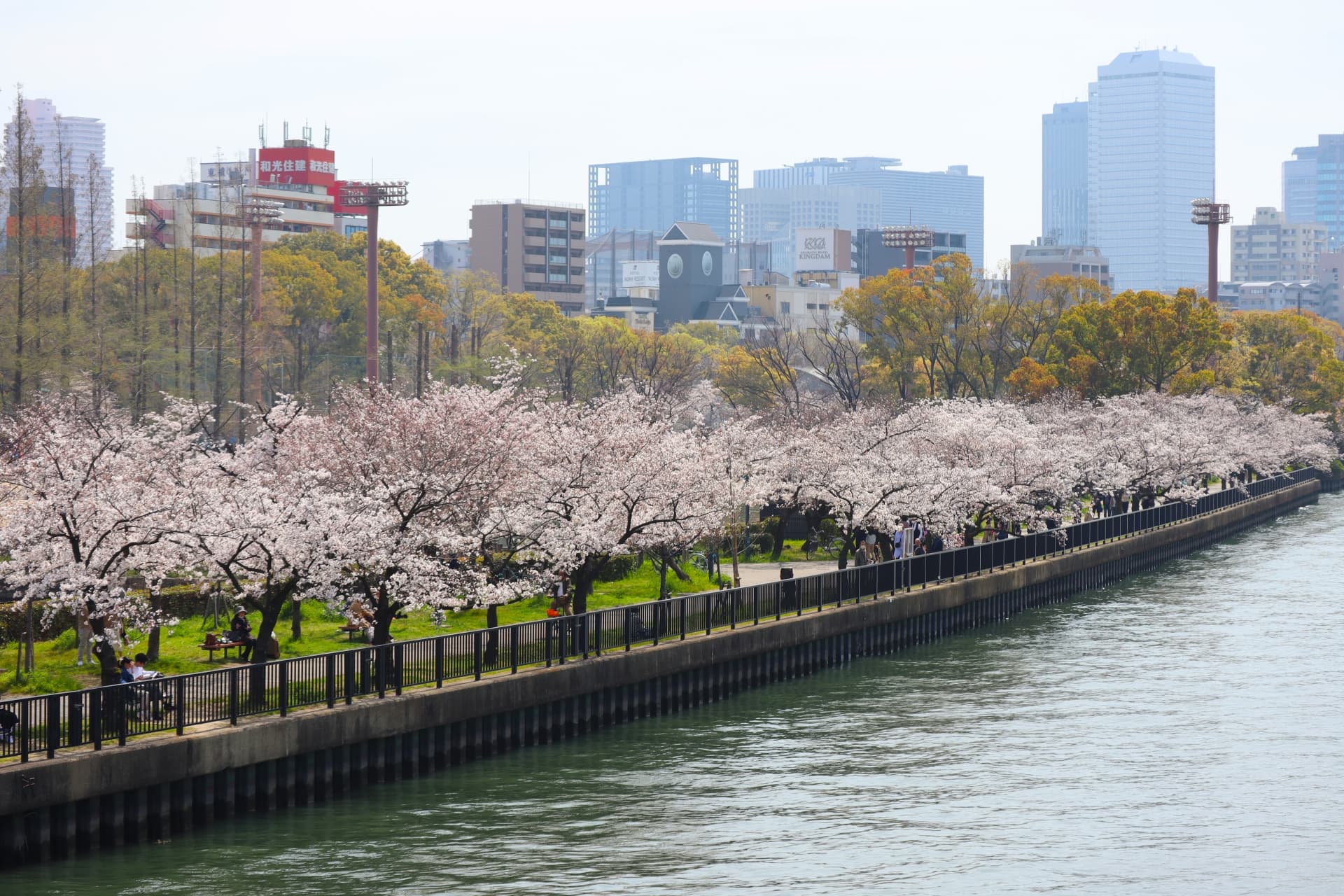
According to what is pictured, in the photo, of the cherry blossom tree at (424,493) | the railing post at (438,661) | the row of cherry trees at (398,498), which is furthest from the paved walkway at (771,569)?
the railing post at (438,661)

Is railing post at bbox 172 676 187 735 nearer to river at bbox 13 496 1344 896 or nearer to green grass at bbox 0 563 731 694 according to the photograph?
river at bbox 13 496 1344 896

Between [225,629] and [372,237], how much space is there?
9003 cm

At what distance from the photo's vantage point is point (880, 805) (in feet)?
110

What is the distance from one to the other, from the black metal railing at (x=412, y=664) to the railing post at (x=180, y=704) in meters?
0.02

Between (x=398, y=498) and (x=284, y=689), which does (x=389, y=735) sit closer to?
(x=284, y=689)

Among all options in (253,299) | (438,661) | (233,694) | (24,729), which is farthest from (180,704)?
(253,299)

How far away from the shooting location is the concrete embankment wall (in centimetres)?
2756

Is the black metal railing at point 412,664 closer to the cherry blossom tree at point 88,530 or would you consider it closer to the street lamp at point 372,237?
the cherry blossom tree at point 88,530

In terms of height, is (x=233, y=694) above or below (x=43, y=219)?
below

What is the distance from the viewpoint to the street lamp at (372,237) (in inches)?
4835

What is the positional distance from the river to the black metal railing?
197 centimetres

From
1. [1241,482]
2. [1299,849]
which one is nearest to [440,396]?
[1299,849]

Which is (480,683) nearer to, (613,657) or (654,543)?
(613,657)

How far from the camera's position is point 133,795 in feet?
94.3
